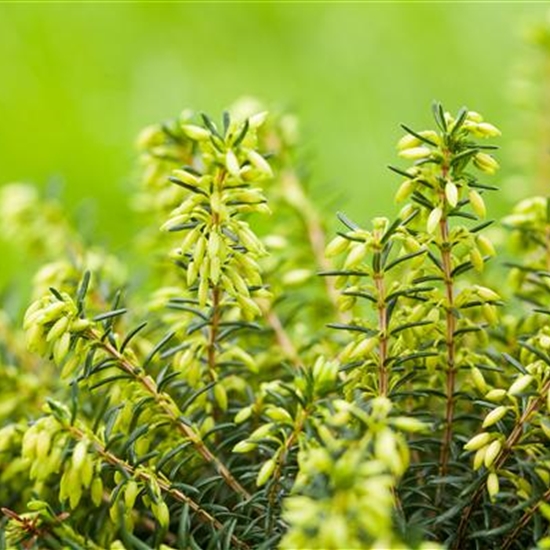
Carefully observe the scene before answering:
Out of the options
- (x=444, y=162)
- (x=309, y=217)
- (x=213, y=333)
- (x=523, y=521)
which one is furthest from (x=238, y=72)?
(x=523, y=521)

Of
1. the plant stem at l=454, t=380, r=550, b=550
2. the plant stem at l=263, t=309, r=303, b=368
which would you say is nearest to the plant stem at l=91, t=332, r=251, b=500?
the plant stem at l=454, t=380, r=550, b=550

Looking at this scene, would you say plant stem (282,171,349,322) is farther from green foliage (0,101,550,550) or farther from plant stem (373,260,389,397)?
plant stem (373,260,389,397)

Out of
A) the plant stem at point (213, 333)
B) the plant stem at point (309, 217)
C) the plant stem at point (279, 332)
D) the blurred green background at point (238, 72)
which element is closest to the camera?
the plant stem at point (213, 333)

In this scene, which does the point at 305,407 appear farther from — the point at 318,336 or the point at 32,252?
the point at 32,252

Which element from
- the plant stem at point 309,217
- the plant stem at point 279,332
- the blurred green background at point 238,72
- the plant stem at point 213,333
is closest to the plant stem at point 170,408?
the plant stem at point 213,333

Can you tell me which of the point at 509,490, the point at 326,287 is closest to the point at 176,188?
the point at 326,287

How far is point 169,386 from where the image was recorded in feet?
4.00

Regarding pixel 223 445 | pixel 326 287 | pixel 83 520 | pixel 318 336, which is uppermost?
pixel 326 287

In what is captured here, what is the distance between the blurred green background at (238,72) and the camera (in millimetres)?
3311

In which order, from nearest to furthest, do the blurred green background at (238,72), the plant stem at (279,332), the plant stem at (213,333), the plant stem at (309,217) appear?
the plant stem at (213,333)
the plant stem at (279,332)
the plant stem at (309,217)
the blurred green background at (238,72)

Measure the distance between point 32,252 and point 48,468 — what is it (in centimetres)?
85

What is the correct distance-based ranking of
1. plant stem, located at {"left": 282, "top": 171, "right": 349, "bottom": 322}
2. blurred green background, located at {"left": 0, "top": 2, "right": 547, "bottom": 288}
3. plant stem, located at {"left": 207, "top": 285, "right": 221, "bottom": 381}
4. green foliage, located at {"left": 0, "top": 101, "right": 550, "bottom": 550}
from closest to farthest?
green foliage, located at {"left": 0, "top": 101, "right": 550, "bottom": 550} < plant stem, located at {"left": 207, "top": 285, "right": 221, "bottom": 381} < plant stem, located at {"left": 282, "top": 171, "right": 349, "bottom": 322} < blurred green background, located at {"left": 0, "top": 2, "right": 547, "bottom": 288}

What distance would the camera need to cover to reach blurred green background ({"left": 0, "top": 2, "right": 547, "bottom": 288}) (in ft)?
10.9

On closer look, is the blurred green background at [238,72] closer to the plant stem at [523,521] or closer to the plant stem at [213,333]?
the plant stem at [213,333]
